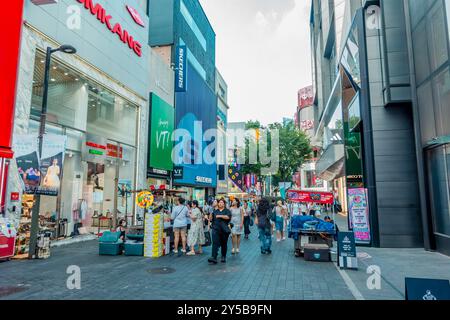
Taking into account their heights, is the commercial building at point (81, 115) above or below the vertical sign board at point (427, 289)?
above

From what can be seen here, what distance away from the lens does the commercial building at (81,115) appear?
1063cm

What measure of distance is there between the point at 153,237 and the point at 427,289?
339 inches

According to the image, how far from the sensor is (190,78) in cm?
3334

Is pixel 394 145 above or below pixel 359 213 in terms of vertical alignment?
above

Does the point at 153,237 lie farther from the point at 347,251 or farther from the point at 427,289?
the point at 427,289

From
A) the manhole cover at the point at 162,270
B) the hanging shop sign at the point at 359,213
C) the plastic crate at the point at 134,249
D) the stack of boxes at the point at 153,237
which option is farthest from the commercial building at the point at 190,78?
the manhole cover at the point at 162,270

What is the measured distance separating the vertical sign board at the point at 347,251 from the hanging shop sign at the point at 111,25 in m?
15.1

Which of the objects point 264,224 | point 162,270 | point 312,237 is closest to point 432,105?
point 312,237

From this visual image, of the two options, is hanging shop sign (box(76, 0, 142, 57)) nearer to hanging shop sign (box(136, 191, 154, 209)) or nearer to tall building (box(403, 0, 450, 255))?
hanging shop sign (box(136, 191, 154, 209))

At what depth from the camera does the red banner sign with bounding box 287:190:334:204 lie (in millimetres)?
11905

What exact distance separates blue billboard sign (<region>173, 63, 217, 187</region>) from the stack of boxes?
654 inches

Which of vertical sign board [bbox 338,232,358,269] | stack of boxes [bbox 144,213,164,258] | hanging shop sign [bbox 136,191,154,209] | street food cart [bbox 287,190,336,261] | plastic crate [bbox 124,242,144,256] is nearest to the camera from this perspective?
vertical sign board [bbox 338,232,358,269]

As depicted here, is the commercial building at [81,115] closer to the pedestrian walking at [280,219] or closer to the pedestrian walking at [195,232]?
the pedestrian walking at [195,232]

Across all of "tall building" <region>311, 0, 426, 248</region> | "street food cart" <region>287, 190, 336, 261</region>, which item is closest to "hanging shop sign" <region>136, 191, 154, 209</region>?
"street food cart" <region>287, 190, 336, 261</region>
